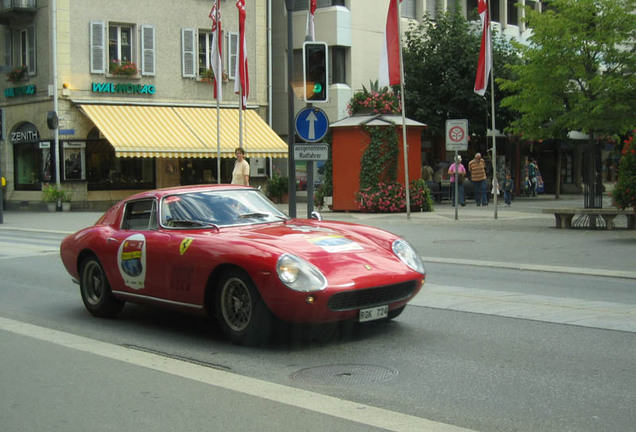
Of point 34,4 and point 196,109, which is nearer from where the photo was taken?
point 34,4

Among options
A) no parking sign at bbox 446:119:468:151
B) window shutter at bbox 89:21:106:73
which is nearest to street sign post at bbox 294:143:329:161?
no parking sign at bbox 446:119:468:151

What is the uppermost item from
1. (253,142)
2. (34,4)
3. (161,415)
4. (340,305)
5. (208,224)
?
(34,4)

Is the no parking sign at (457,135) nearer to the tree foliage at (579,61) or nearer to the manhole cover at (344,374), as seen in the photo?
the tree foliage at (579,61)

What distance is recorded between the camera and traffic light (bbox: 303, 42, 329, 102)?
12.6 metres

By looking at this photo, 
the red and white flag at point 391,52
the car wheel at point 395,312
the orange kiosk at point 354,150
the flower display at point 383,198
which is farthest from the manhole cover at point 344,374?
the orange kiosk at point 354,150

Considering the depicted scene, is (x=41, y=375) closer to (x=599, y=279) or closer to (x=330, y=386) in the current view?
(x=330, y=386)

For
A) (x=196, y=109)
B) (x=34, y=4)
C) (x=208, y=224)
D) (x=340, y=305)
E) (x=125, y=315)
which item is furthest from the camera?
(x=196, y=109)

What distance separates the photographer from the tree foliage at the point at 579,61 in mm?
20891

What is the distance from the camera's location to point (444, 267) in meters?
13.1

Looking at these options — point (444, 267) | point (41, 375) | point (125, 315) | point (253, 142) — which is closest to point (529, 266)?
point (444, 267)

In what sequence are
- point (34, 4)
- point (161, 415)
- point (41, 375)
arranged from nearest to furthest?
point (161, 415) → point (41, 375) → point (34, 4)

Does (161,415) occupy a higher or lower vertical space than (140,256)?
lower

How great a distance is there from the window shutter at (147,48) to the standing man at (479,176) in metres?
13.6

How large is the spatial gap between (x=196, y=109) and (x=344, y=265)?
1159 inches
